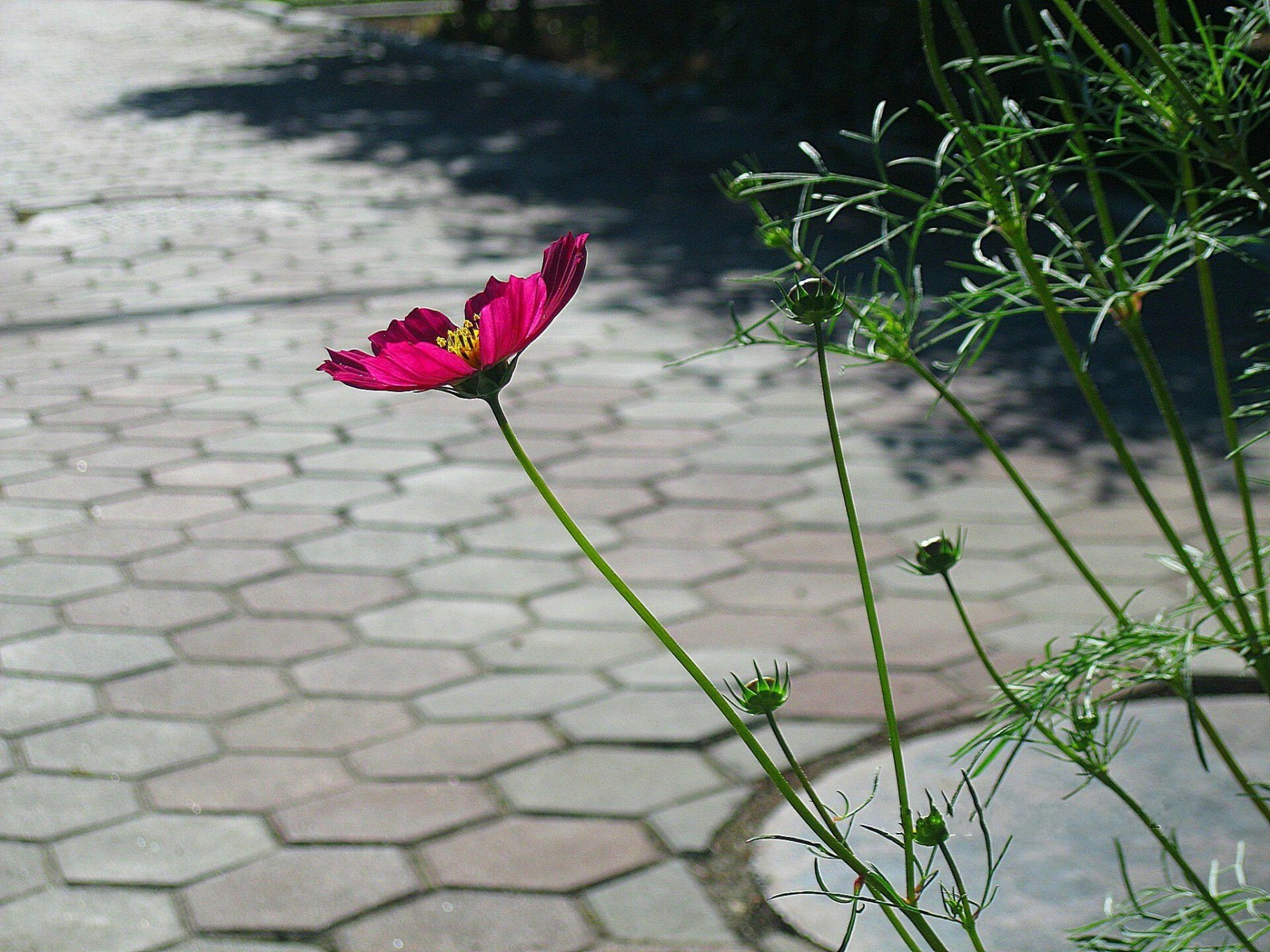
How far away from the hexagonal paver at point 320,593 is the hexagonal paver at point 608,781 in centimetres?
83

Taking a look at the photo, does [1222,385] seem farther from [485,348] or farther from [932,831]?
[485,348]

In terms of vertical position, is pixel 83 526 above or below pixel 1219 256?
below

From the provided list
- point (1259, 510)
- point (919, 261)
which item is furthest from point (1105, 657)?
point (919, 261)

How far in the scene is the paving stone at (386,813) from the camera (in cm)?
252

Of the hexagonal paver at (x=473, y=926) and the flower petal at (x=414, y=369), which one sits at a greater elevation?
the flower petal at (x=414, y=369)

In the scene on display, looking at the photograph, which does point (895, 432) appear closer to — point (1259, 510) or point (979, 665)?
point (1259, 510)

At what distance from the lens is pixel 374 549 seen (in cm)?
373

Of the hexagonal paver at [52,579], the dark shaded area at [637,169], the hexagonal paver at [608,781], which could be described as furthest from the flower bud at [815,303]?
the dark shaded area at [637,169]

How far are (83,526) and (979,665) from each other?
229 centimetres

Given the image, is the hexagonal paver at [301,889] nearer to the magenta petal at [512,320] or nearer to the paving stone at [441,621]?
the paving stone at [441,621]

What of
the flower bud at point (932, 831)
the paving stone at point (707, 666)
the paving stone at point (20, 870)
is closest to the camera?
the flower bud at point (932, 831)

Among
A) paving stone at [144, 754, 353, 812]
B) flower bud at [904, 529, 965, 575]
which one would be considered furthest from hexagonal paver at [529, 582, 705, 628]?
flower bud at [904, 529, 965, 575]

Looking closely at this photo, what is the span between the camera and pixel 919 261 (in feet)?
22.4

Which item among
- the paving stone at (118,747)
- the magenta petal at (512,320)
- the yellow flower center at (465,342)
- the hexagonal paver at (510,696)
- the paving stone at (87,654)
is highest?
the magenta petal at (512,320)
